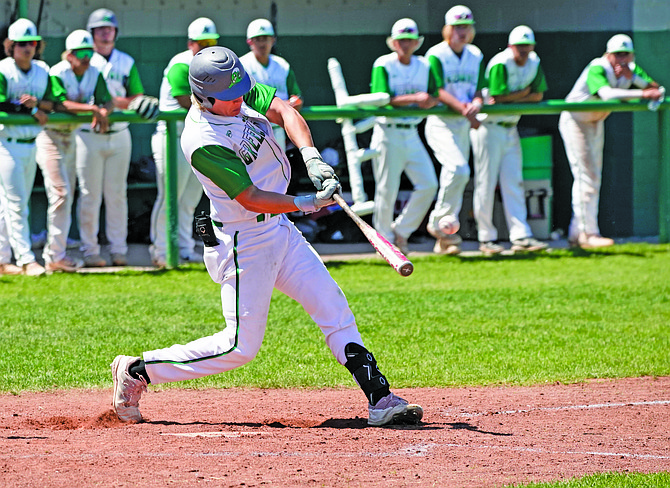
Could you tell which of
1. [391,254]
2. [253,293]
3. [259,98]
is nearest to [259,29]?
[259,98]

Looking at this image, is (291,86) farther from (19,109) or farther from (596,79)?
(596,79)

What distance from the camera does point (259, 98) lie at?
5.18 metres

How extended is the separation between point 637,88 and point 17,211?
6637mm

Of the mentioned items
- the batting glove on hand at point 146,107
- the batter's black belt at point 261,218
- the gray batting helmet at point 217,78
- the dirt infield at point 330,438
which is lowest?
the dirt infield at point 330,438

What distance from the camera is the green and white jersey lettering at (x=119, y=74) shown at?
419 inches

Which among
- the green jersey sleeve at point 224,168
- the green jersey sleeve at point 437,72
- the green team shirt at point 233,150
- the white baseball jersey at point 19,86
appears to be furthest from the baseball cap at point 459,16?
the green jersey sleeve at point 224,168

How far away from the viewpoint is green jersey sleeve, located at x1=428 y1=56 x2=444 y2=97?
11.1 m

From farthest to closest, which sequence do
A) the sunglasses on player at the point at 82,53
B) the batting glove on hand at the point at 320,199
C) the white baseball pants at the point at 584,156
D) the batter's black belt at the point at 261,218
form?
the white baseball pants at the point at 584,156 < the sunglasses on player at the point at 82,53 < the batter's black belt at the point at 261,218 < the batting glove on hand at the point at 320,199

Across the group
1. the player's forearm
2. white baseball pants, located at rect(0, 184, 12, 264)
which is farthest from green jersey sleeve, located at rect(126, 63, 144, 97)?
the player's forearm

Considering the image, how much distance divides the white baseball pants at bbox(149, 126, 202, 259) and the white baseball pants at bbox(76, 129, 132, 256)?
32 cm

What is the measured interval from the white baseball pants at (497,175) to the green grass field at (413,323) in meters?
0.49

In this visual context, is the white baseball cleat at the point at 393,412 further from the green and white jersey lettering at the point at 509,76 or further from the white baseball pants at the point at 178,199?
the green and white jersey lettering at the point at 509,76

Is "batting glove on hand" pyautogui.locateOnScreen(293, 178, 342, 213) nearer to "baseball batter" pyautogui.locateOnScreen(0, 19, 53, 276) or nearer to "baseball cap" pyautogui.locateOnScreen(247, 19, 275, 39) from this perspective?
"baseball batter" pyautogui.locateOnScreen(0, 19, 53, 276)

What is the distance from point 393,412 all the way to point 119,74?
6610mm
